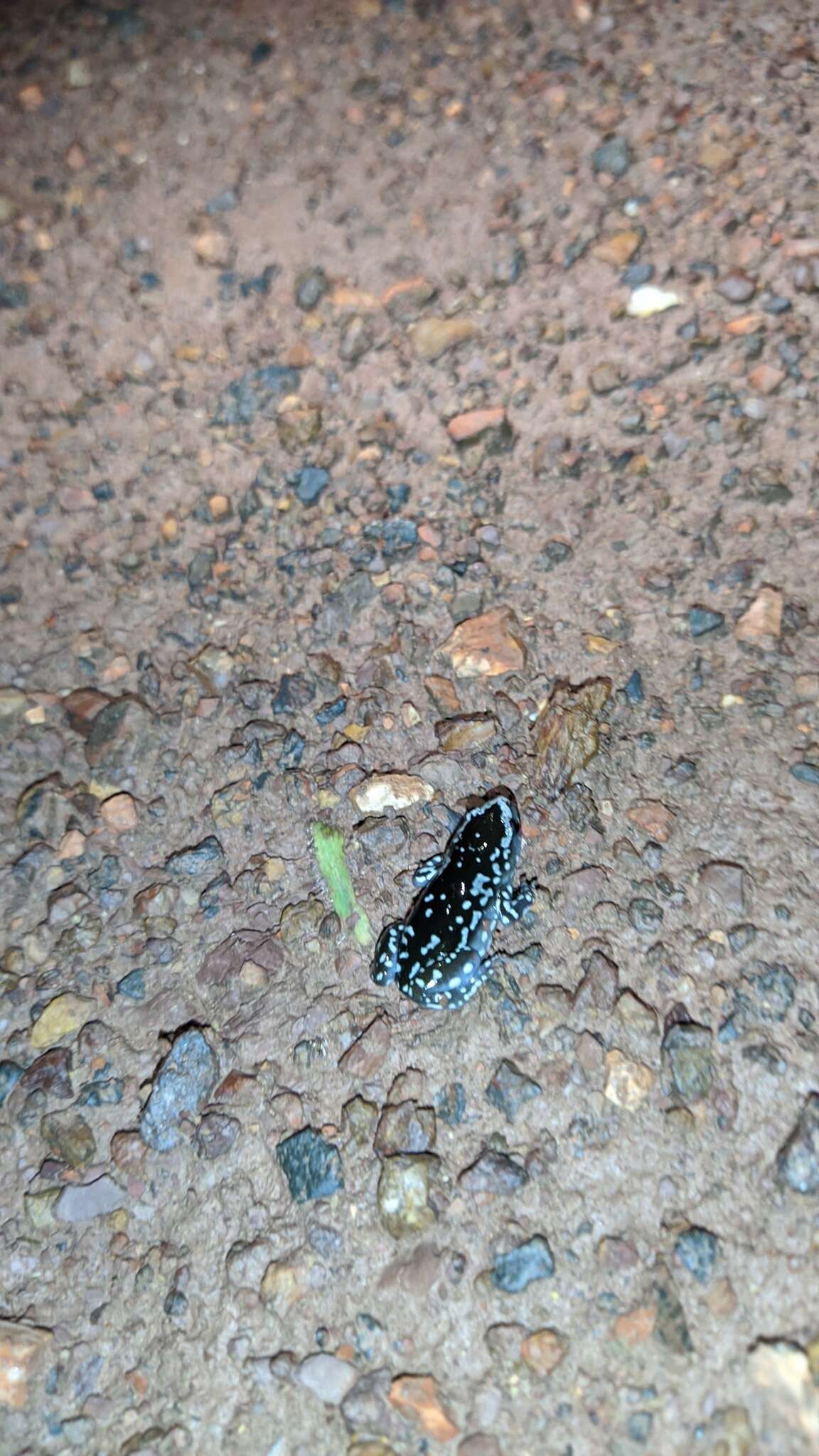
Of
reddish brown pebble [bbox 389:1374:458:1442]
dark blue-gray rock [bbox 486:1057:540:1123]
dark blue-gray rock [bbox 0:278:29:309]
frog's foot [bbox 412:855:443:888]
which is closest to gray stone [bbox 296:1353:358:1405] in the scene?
reddish brown pebble [bbox 389:1374:458:1442]

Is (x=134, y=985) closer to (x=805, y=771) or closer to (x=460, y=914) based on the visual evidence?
(x=460, y=914)

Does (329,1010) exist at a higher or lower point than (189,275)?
lower

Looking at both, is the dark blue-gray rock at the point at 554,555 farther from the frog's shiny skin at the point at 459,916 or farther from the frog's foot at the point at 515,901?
the frog's foot at the point at 515,901

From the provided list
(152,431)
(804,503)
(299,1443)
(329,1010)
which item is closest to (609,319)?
(804,503)

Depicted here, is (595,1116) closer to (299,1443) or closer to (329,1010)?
(329,1010)

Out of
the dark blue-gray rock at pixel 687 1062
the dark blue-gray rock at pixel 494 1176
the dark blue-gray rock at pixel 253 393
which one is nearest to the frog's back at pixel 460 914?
the dark blue-gray rock at pixel 494 1176

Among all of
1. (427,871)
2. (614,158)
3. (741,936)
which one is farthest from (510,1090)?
(614,158)
